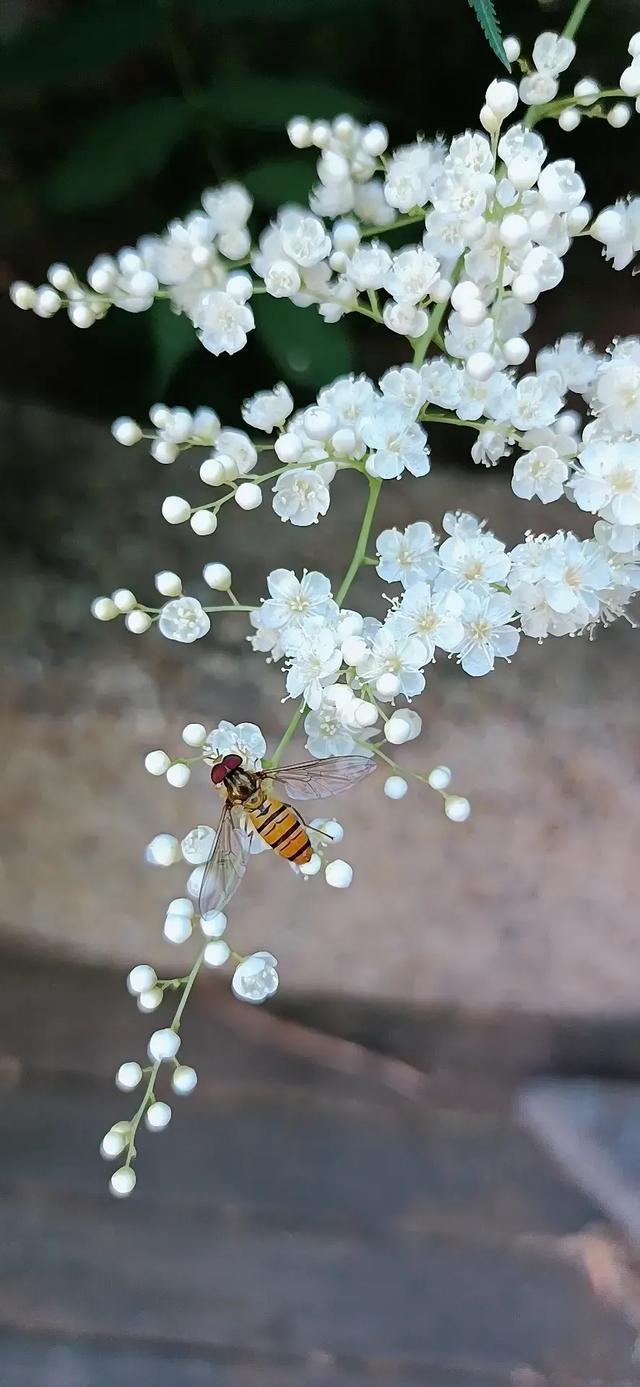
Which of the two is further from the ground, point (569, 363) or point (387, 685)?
point (569, 363)

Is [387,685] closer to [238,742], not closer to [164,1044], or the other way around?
[238,742]

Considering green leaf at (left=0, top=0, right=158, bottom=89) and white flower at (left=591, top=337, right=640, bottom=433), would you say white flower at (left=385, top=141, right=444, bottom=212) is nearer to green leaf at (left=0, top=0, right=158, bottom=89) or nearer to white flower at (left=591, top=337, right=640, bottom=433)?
white flower at (left=591, top=337, right=640, bottom=433)

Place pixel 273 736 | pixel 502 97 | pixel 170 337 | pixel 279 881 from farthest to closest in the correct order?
pixel 279 881
pixel 273 736
pixel 170 337
pixel 502 97

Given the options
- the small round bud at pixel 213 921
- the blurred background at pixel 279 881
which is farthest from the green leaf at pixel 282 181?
the small round bud at pixel 213 921

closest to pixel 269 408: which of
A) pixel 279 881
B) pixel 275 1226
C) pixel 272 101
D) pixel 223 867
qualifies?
pixel 223 867

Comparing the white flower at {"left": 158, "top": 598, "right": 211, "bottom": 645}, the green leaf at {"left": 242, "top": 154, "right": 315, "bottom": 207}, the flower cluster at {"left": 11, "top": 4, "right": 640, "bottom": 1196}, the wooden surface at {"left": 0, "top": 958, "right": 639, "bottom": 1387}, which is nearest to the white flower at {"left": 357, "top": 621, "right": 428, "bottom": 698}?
the flower cluster at {"left": 11, "top": 4, "right": 640, "bottom": 1196}

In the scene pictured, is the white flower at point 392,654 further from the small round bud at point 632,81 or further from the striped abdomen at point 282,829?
the small round bud at point 632,81

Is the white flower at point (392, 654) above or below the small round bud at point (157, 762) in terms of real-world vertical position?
above
